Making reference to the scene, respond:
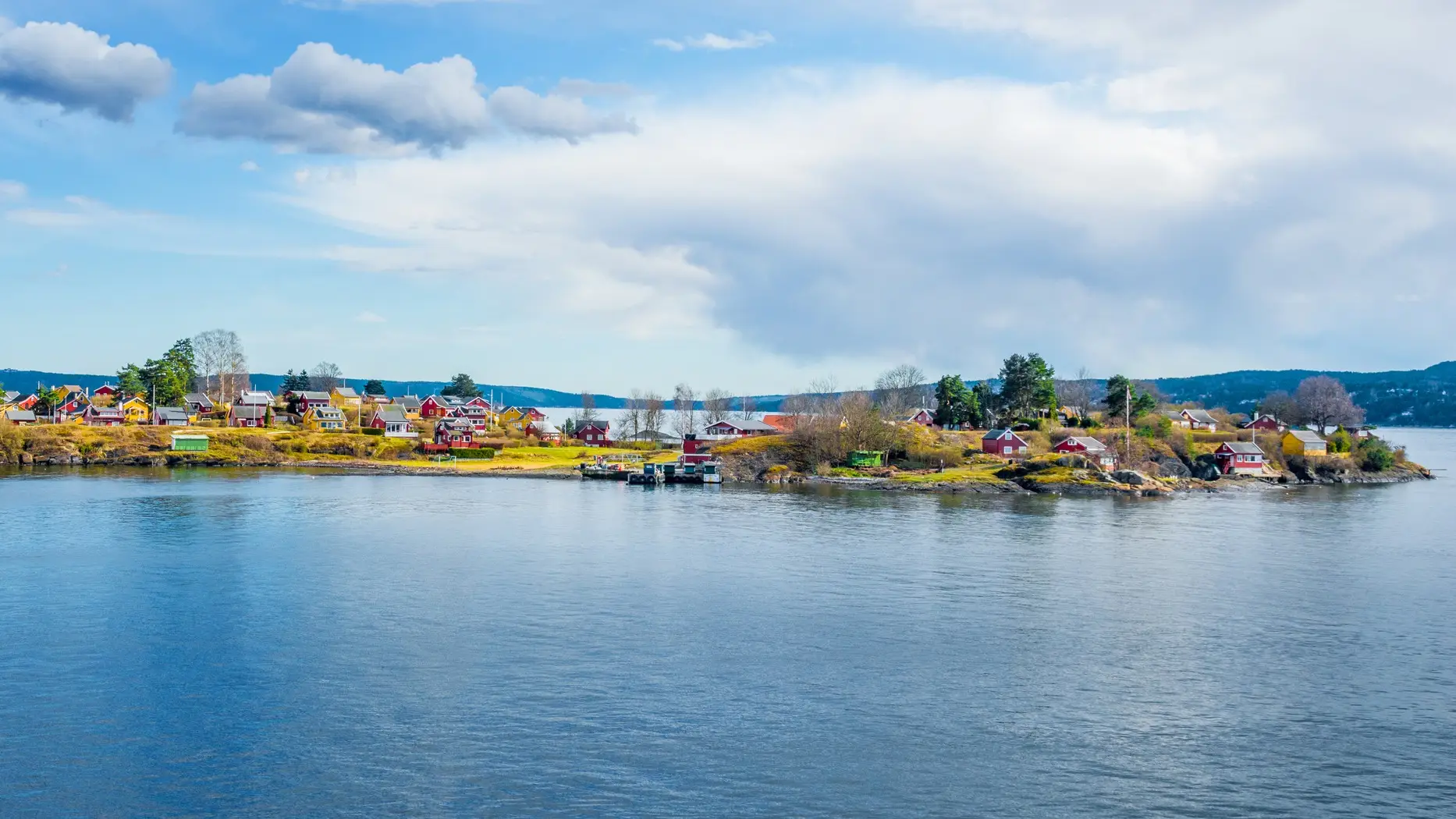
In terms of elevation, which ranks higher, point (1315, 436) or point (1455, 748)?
point (1315, 436)

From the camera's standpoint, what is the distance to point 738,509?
77.4m

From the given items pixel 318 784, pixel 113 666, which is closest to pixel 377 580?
pixel 113 666

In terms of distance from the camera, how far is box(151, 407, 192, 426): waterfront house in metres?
133

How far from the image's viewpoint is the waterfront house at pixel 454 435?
410 feet

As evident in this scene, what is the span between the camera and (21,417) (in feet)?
451

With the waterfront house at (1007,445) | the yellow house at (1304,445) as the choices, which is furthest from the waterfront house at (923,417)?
the yellow house at (1304,445)

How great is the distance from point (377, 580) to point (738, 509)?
118ft

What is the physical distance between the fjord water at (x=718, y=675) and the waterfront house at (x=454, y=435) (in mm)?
64446

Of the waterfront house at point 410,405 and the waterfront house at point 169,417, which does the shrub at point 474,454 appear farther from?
the waterfront house at point 169,417

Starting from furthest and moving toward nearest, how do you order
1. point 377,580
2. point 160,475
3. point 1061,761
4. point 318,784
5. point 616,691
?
point 160,475 → point 377,580 → point 616,691 → point 1061,761 → point 318,784

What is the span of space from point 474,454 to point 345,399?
50.8m

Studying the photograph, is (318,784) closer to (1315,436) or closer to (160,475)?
(160,475)

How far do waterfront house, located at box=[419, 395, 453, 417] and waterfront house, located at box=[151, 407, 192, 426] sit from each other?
32359mm

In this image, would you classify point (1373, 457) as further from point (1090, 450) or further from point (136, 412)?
point (136, 412)
